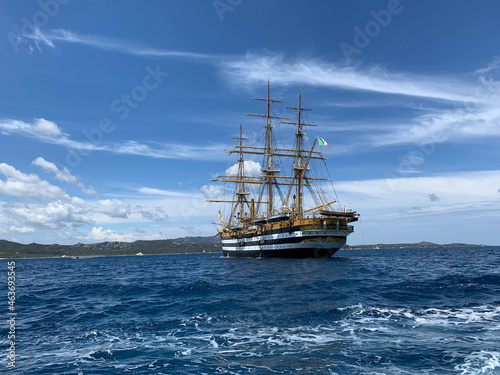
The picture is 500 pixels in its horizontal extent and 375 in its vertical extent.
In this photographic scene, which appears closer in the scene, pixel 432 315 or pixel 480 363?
pixel 480 363

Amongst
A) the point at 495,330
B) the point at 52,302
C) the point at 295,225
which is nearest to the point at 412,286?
the point at 495,330

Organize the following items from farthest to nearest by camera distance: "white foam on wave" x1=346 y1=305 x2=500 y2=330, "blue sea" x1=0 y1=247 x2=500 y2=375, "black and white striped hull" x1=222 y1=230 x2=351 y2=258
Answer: "black and white striped hull" x1=222 y1=230 x2=351 y2=258, "white foam on wave" x1=346 y1=305 x2=500 y2=330, "blue sea" x1=0 y1=247 x2=500 y2=375

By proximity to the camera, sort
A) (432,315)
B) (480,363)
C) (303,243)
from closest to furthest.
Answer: (480,363) → (432,315) → (303,243)

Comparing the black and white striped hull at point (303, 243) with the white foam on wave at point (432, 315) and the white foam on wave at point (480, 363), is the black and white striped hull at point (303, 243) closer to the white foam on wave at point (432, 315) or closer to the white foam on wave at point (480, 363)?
the white foam on wave at point (432, 315)

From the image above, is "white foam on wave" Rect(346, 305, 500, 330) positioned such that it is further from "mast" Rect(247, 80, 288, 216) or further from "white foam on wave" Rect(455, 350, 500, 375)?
"mast" Rect(247, 80, 288, 216)

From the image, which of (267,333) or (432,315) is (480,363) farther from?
(267,333)

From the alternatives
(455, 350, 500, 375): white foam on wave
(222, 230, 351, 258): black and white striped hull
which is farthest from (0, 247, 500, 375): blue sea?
(222, 230, 351, 258): black and white striped hull

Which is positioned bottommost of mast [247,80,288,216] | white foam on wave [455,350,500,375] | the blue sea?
the blue sea

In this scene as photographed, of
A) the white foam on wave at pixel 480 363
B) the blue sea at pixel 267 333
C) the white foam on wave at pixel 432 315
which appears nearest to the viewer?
the white foam on wave at pixel 480 363

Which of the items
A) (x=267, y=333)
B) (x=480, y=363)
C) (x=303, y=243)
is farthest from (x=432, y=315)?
(x=303, y=243)

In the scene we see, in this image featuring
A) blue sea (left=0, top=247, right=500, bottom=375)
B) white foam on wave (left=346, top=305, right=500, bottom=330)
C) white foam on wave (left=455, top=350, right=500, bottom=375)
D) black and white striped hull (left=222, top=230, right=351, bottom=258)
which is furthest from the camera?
black and white striped hull (left=222, top=230, right=351, bottom=258)

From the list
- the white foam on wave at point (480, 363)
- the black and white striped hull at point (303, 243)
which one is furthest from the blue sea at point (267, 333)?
the black and white striped hull at point (303, 243)

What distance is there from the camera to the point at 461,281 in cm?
3114

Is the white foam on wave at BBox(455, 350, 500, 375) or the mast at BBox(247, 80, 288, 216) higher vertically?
the mast at BBox(247, 80, 288, 216)
